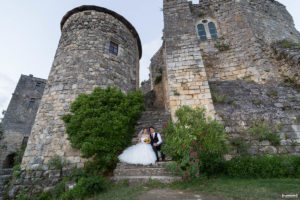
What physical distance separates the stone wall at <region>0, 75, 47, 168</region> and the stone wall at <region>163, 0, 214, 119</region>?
1644 centimetres

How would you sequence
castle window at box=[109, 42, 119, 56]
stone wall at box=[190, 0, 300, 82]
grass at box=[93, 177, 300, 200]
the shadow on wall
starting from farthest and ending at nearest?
the shadow on wall
castle window at box=[109, 42, 119, 56]
stone wall at box=[190, 0, 300, 82]
grass at box=[93, 177, 300, 200]

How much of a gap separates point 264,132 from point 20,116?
20.4 m

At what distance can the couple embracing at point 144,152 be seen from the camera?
4.48 meters

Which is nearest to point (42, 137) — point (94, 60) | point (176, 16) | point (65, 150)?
point (65, 150)

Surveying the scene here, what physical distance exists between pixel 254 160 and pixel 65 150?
244 inches

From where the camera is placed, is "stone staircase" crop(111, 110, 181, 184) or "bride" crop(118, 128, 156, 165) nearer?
"stone staircase" crop(111, 110, 181, 184)

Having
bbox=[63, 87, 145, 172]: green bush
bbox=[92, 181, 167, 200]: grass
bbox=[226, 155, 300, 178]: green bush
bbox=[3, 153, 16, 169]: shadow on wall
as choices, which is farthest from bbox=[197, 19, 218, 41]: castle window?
bbox=[3, 153, 16, 169]: shadow on wall

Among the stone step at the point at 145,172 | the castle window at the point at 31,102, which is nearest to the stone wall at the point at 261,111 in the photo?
the stone step at the point at 145,172

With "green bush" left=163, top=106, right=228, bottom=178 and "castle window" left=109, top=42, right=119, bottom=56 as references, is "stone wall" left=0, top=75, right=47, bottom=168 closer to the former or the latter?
"castle window" left=109, top=42, right=119, bottom=56

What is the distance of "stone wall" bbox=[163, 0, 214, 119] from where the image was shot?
5.68m

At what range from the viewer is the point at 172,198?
2.63 m

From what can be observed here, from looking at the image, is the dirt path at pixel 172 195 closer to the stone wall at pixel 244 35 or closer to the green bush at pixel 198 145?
the green bush at pixel 198 145

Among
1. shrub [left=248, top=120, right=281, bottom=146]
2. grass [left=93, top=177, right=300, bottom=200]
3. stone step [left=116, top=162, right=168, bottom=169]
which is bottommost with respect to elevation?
grass [left=93, top=177, right=300, bottom=200]

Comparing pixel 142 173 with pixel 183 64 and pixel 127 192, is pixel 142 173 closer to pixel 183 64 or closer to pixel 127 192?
pixel 127 192
